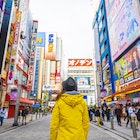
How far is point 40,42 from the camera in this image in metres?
129

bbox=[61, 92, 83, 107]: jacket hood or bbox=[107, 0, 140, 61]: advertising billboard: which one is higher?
bbox=[107, 0, 140, 61]: advertising billboard

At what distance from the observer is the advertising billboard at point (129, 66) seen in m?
25.8

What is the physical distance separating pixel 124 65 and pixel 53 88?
1995 inches

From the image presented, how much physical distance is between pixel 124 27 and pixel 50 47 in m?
102

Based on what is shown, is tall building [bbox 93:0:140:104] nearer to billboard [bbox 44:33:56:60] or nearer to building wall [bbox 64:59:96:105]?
building wall [bbox 64:59:96:105]

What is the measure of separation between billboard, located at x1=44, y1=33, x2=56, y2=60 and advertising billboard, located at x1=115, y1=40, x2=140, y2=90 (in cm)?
9372

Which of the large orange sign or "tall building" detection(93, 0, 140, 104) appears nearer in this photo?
"tall building" detection(93, 0, 140, 104)

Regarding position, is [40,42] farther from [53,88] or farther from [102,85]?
[102,85]

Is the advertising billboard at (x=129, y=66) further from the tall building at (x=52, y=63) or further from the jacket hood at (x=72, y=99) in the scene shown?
the tall building at (x=52, y=63)

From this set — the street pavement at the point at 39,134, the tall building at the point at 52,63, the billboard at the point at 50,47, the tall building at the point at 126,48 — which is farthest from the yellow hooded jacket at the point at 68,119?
the billboard at the point at 50,47

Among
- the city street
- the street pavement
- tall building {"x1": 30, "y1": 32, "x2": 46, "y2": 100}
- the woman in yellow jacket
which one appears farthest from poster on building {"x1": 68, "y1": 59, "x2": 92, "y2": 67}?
the woman in yellow jacket

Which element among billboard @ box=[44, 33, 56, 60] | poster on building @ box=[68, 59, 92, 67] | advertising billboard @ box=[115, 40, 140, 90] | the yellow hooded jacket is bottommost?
the yellow hooded jacket

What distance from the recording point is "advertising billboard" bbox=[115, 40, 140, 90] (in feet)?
84.6

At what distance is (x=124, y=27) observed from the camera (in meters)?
31.2
